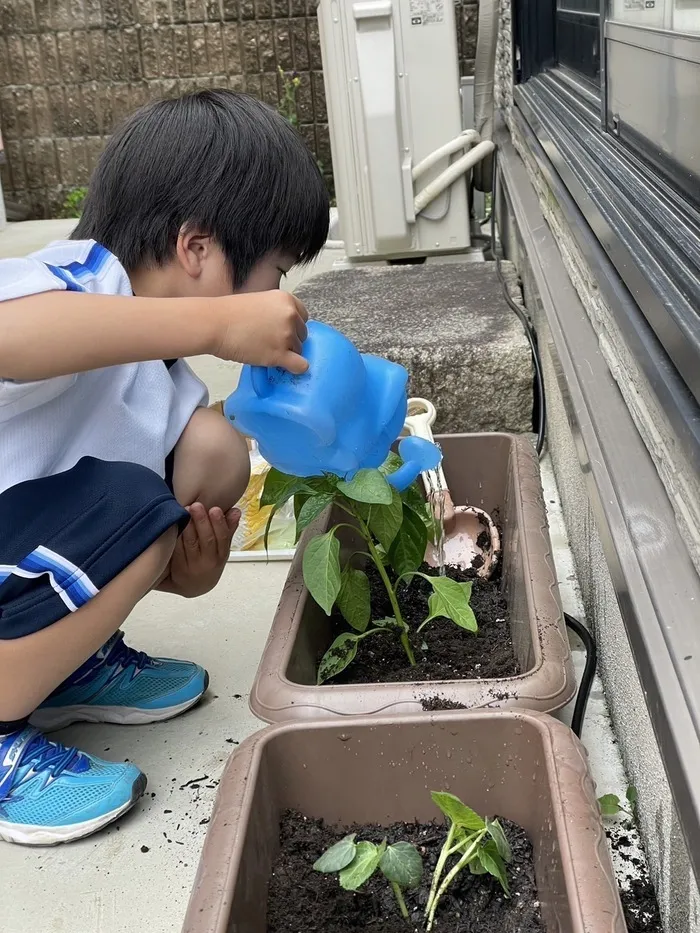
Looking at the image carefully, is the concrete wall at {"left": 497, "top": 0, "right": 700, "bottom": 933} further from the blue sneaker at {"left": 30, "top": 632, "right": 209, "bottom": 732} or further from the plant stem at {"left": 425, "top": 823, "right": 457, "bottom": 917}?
the blue sneaker at {"left": 30, "top": 632, "right": 209, "bottom": 732}

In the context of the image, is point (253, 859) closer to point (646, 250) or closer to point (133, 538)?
point (133, 538)

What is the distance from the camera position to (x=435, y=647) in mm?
1244

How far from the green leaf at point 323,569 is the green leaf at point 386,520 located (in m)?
0.08

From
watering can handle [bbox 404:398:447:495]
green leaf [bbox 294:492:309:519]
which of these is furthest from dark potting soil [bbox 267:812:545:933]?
watering can handle [bbox 404:398:447:495]

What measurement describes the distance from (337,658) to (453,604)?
17cm

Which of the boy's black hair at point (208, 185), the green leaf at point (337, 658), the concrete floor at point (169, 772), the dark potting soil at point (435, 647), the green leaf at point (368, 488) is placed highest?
the boy's black hair at point (208, 185)

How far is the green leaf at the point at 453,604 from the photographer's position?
1.09 meters

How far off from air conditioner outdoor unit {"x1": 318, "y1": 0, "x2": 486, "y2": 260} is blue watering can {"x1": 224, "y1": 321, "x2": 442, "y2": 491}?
2093 mm

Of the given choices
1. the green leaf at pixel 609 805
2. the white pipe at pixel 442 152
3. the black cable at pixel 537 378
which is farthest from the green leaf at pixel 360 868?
the white pipe at pixel 442 152

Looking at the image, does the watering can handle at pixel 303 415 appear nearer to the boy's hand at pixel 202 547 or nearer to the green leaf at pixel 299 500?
the green leaf at pixel 299 500

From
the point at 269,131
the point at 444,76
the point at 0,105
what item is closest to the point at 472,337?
the point at 269,131

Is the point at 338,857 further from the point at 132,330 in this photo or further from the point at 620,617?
the point at 132,330

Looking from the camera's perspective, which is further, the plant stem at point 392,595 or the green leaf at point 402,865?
the plant stem at point 392,595

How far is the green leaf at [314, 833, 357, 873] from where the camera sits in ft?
2.56
